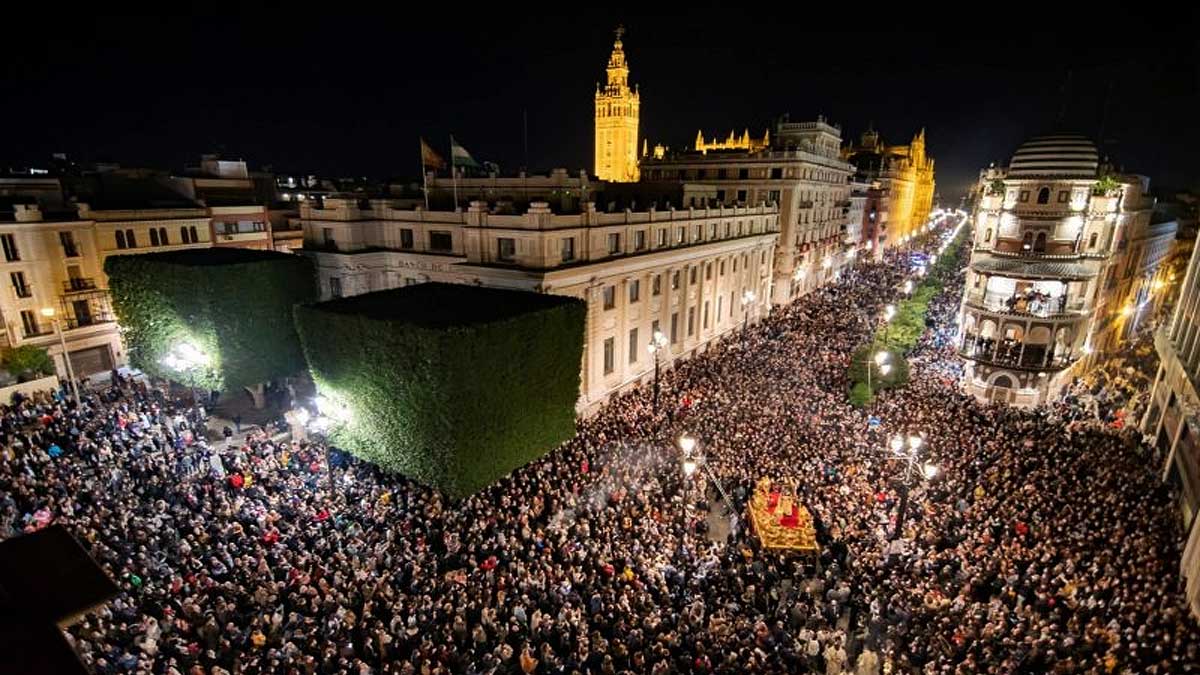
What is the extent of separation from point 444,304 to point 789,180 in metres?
39.8

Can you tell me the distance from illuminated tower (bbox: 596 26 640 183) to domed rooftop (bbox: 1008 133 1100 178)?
169 ft

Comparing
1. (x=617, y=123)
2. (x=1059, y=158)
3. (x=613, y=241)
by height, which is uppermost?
(x=617, y=123)

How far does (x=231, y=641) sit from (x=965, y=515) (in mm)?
21463

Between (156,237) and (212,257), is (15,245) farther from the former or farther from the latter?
(212,257)

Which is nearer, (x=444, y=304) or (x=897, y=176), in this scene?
(x=444, y=304)

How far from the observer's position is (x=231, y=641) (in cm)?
1383

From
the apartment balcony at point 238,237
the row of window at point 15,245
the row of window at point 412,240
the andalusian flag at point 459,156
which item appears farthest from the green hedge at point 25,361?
the andalusian flag at point 459,156

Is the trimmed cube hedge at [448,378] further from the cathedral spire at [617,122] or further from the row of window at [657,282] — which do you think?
the cathedral spire at [617,122]

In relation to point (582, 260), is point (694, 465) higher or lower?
lower

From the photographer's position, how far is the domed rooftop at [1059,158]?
31.1 metres

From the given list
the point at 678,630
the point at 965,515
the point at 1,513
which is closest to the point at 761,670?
the point at 678,630

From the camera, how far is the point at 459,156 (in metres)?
29.7

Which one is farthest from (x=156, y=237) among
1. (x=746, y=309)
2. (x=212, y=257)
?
(x=746, y=309)

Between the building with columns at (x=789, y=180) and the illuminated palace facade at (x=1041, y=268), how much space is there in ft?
64.5
